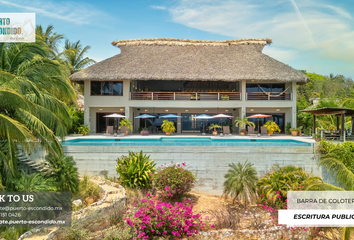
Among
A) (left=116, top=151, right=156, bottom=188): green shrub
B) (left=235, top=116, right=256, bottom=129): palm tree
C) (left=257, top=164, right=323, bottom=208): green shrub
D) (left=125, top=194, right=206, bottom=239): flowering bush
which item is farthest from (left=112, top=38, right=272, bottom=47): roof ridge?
(left=125, top=194, right=206, bottom=239): flowering bush

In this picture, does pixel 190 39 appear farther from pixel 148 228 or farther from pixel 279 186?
pixel 148 228

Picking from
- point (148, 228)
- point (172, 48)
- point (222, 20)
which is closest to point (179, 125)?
point (172, 48)

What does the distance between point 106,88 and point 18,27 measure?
10434mm

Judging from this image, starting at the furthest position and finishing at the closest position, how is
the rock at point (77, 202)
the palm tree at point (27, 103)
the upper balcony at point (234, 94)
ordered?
1. the upper balcony at point (234, 94)
2. the rock at point (77, 202)
3. the palm tree at point (27, 103)

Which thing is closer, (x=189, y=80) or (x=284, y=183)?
(x=284, y=183)

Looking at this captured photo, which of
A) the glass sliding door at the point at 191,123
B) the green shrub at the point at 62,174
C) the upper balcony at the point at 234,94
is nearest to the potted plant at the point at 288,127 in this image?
the upper balcony at the point at 234,94

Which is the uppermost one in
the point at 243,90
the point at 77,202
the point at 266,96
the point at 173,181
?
the point at 243,90

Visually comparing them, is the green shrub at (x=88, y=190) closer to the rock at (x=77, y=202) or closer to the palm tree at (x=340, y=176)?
the rock at (x=77, y=202)

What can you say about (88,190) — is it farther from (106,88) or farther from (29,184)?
(106,88)

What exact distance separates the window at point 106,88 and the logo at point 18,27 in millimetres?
10142

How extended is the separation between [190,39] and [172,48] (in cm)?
208

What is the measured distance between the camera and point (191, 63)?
18.9 m

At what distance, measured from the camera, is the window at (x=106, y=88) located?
18344 mm

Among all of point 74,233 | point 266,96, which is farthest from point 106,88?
point 74,233
